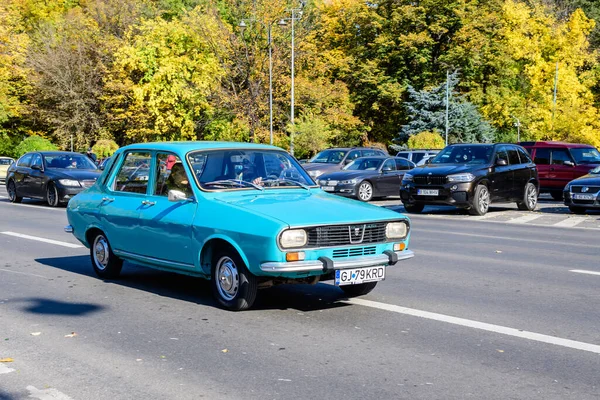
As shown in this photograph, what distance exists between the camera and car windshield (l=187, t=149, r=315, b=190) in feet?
28.1

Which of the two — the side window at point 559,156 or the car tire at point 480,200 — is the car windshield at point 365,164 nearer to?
the side window at point 559,156

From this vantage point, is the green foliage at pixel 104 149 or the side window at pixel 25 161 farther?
the green foliage at pixel 104 149

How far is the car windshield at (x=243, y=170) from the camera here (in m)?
8.57

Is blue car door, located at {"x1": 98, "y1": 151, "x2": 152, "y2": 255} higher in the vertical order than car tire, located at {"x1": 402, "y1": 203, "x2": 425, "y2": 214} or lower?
higher

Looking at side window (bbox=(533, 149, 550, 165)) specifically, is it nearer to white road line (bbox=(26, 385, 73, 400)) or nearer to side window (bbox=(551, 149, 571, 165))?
side window (bbox=(551, 149, 571, 165))

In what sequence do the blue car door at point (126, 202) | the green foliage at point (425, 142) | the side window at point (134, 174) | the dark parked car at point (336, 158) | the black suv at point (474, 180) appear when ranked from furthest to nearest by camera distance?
the green foliage at point (425, 142), the dark parked car at point (336, 158), the black suv at point (474, 180), the side window at point (134, 174), the blue car door at point (126, 202)

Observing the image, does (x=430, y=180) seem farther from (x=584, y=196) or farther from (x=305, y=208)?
(x=305, y=208)

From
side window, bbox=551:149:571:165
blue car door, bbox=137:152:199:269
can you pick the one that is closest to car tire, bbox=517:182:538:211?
side window, bbox=551:149:571:165

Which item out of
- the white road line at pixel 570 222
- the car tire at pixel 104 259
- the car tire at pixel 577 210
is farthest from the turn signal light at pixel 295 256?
the car tire at pixel 577 210

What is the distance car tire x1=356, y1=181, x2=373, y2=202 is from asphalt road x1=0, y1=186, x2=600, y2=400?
52.2 feet

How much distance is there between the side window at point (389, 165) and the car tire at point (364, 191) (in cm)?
115

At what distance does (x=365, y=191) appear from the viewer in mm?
27734

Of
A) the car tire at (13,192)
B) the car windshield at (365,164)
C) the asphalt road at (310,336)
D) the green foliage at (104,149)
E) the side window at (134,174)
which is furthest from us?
the green foliage at (104,149)

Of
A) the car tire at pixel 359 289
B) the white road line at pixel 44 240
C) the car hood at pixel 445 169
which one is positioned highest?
the car hood at pixel 445 169
